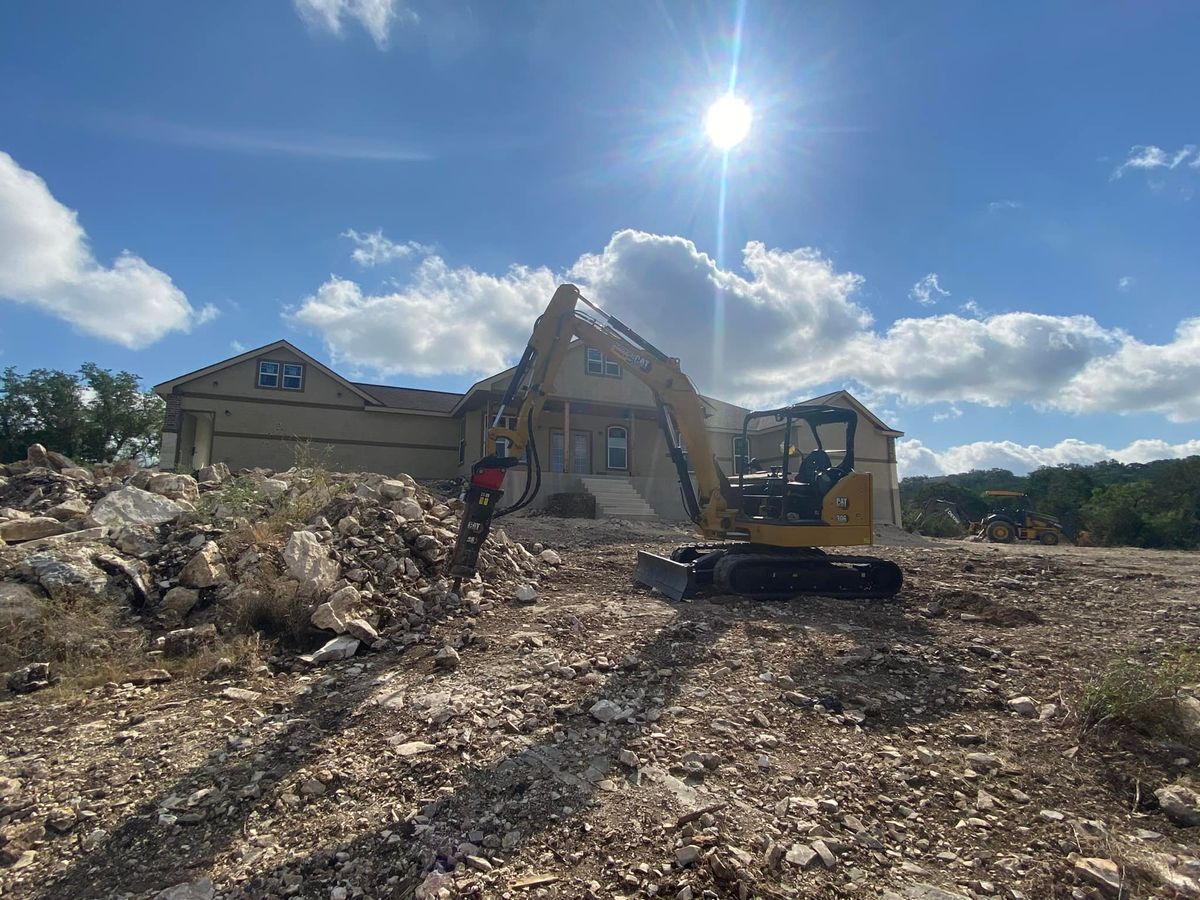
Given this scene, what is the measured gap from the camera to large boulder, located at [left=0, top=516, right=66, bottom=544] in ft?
23.0

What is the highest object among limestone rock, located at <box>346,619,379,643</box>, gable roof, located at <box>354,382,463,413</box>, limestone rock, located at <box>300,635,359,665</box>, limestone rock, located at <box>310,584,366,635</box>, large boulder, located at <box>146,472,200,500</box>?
gable roof, located at <box>354,382,463,413</box>

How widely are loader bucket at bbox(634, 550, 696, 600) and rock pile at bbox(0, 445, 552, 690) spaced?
151 centimetres

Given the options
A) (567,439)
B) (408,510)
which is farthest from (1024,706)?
(567,439)

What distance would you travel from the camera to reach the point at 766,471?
1006 cm

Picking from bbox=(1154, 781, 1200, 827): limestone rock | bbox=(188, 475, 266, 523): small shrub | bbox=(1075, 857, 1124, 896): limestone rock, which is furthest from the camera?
bbox=(188, 475, 266, 523): small shrub

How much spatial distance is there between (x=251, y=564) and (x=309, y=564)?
658mm

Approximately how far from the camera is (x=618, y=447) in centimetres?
2495

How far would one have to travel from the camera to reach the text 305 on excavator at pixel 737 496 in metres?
8.43

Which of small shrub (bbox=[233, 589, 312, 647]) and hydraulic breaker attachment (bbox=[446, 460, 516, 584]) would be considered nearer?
small shrub (bbox=[233, 589, 312, 647])

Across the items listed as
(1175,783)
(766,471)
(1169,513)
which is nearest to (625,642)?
(1175,783)

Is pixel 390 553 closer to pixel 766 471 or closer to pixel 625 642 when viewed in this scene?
pixel 625 642

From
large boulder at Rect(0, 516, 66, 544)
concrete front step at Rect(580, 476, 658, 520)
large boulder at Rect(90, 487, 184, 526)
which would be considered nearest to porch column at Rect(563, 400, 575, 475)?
concrete front step at Rect(580, 476, 658, 520)

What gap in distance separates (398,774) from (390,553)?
12.8 ft

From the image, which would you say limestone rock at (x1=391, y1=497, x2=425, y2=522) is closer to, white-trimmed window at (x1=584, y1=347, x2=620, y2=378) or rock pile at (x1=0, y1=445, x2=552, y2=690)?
rock pile at (x1=0, y1=445, x2=552, y2=690)
